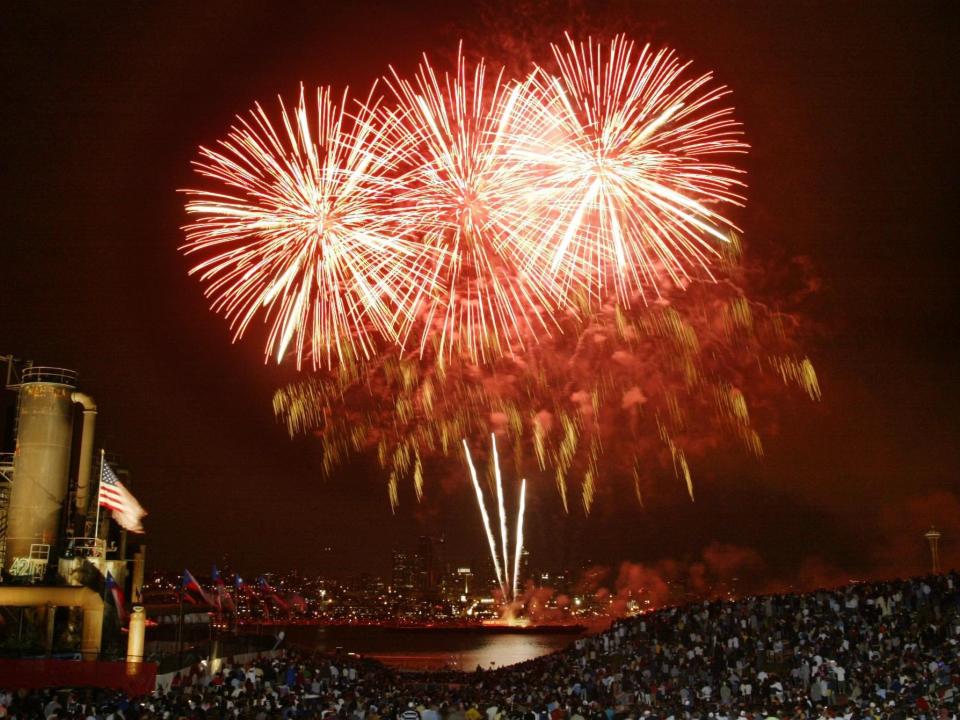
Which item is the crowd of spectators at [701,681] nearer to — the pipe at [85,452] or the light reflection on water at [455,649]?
the pipe at [85,452]

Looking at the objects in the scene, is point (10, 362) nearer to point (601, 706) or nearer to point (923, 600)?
point (601, 706)

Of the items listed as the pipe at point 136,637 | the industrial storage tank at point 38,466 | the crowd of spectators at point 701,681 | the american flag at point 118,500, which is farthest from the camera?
the industrial storage tank at point 38,466

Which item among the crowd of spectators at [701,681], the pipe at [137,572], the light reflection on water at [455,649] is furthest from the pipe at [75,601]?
the light reflection on water at [455,649]

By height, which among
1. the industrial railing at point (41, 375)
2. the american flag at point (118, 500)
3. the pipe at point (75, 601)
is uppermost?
the industrial railing at point (41, 375)

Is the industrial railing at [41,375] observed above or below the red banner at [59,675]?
above

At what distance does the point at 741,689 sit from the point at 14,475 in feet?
84.0

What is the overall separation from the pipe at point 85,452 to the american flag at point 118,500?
4185 mm

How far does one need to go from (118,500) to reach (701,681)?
60.3 feet

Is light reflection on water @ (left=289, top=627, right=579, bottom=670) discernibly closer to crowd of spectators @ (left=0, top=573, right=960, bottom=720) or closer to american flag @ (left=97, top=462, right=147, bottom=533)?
american flag @ (left=97, top=462, right=147, bottom=533)

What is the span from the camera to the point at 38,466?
3500 centimetres

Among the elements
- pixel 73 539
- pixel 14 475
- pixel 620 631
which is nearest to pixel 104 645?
pixel 73 539

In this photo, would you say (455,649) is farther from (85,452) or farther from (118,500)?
(118,500)

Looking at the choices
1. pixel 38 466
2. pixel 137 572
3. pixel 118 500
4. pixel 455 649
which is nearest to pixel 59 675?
pixel 118 500

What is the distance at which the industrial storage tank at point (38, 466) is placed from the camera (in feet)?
114
